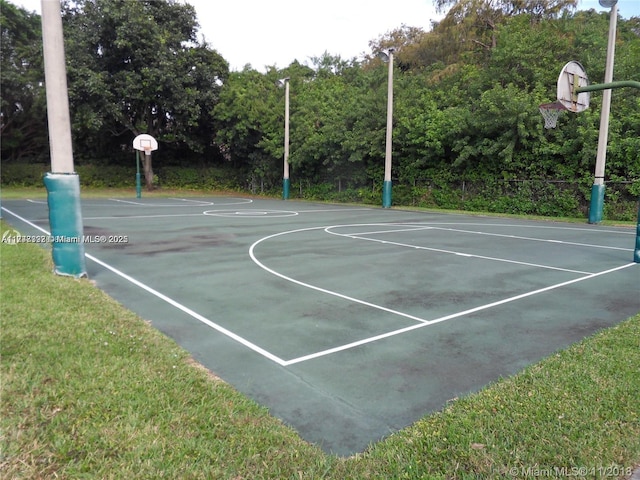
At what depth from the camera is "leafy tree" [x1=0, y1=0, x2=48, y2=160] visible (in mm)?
30906

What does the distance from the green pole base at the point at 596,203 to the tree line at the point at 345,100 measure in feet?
5.63

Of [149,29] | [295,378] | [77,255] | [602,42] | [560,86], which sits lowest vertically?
[295,378]

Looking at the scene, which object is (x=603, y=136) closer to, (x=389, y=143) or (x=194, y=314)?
(x=389, y=143)

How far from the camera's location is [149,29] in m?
30.2

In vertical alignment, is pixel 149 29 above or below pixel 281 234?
above

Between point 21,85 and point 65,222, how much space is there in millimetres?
31673

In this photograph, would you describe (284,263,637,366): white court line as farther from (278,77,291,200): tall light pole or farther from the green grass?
(278,77,291,200): tall light pole

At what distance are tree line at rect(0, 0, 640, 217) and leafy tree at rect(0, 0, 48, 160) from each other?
10cm

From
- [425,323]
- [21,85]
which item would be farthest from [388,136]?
[21,85]

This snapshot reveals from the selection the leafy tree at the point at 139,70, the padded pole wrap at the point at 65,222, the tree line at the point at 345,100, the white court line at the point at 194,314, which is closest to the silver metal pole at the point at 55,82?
the padded pole wrap at the point at 65,222

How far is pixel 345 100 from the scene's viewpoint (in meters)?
29.7

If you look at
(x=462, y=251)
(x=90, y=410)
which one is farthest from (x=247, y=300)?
(x=462, y=251)

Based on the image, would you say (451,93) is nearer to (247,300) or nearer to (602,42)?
(602,42)

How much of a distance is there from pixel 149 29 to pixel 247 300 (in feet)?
97.6
